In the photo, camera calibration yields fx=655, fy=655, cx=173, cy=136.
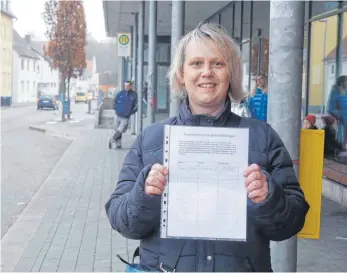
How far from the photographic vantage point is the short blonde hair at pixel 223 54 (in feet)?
8.61

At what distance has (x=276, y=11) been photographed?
12.7ft

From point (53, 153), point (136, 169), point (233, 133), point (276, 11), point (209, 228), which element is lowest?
point (53, 153)

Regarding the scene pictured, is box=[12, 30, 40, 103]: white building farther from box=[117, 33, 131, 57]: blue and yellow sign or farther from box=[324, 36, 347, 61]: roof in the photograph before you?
box=[324, 36, 347, 61]: roof

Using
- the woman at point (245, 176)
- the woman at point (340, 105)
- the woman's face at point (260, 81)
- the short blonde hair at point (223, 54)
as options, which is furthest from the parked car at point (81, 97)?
the woman at point (245, 176)

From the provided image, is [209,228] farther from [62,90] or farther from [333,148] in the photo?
[62,90]

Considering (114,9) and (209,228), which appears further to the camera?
(114,9)

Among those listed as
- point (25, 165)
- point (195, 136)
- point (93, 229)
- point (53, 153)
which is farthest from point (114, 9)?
point (195, 136)

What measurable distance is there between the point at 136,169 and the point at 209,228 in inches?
15.9

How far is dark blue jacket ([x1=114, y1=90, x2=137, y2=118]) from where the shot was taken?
1755 cm

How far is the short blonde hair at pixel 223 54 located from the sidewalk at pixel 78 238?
A: 385 centimetres

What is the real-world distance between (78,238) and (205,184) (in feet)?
17.6

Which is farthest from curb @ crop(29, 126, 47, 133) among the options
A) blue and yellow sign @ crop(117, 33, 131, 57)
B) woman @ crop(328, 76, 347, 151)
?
woman @ crop(328, 76, 347, 151)

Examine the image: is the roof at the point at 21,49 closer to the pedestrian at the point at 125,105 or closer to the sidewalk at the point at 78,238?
the pedestrian at the point at 125,105

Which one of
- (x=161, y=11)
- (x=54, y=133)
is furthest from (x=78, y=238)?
(x=54, y=133)
